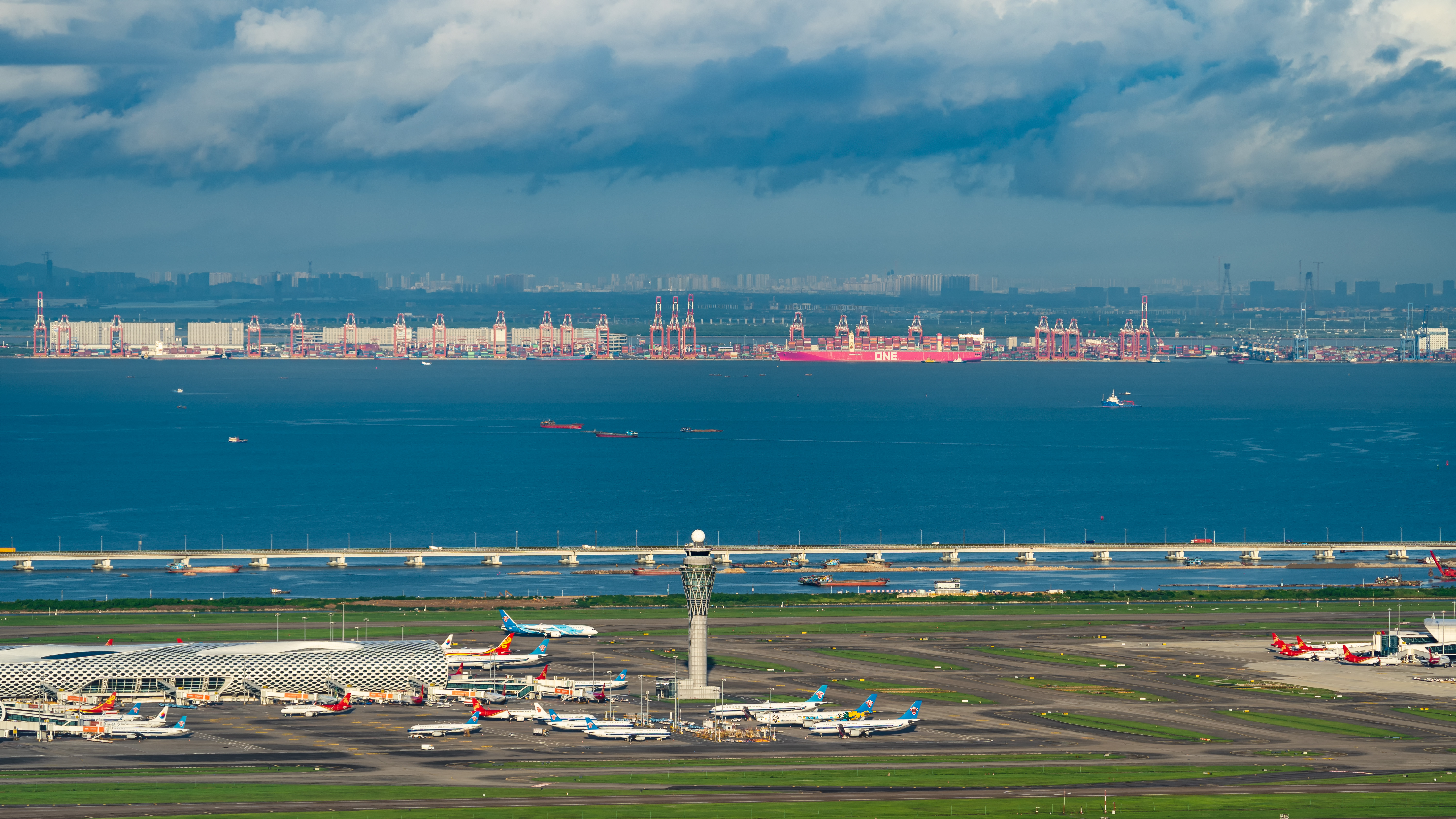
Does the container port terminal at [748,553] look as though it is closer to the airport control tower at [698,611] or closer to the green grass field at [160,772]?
the airport control tower at [698,611]

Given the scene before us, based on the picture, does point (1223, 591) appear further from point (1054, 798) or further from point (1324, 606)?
point (1054, 798)

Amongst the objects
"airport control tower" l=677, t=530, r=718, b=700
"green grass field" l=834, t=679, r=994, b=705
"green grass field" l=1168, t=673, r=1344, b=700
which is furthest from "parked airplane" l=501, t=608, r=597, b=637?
"green grass field" l=1168, t=673, r=1344, b=700

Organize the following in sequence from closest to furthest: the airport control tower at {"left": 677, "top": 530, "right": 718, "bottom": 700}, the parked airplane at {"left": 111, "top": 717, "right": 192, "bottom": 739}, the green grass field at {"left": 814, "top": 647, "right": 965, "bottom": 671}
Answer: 1. the parked airplane at {"left": 111, "top": 717, "right": 192, "bottom": 739}
2. the airport control tower at {"left": 677, "top": 530, "right": 718, "bottom": 700}
3. the green grass field at {"left": 814, "top": 647, "right": 965, "bottom": 671}

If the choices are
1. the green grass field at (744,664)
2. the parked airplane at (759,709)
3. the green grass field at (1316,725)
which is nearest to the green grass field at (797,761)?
the parked airplane at (759,709)

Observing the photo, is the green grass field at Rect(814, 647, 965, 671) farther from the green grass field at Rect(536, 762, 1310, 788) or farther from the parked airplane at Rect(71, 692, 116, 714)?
Answer: the parked airplane at Rect(71, 692, 116, 714)

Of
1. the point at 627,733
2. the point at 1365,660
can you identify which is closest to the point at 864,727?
the point at 627,733

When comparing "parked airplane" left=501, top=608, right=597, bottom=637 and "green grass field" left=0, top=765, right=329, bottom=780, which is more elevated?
"parked airplane" left=501, top=608, right=597, bottom=637

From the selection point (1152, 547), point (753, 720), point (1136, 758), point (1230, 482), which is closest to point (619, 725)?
point (753, 720)
